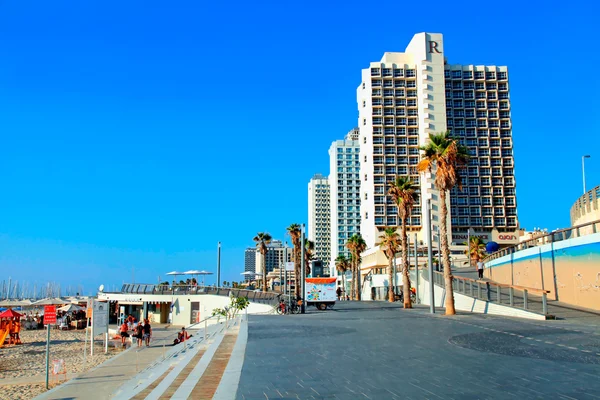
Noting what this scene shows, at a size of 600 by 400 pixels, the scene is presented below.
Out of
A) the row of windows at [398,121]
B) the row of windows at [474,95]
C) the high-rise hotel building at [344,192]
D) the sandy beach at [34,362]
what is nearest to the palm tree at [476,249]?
the row of windows at [398,121]

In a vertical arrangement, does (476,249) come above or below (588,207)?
below

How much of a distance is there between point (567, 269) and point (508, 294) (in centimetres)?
302

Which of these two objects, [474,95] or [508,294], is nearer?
[508,294]

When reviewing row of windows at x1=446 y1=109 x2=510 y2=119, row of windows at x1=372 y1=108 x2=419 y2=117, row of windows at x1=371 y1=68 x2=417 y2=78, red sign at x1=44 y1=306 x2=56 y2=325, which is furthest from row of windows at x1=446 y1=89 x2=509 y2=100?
red sign at x1=44 y1=306 x2=56 y2=325

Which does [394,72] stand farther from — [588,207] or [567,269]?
[567,269]

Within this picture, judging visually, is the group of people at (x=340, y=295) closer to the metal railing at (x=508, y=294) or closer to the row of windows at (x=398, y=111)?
the metal railing at (x=508, y=294)

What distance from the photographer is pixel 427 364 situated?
419 inches

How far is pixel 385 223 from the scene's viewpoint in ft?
333

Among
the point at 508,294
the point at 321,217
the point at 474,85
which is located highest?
the point at 474,85

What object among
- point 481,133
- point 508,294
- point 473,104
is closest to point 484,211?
point 481,133

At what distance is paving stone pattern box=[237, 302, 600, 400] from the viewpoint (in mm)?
8047

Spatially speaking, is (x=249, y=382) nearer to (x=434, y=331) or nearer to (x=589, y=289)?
(x=434, y=331)

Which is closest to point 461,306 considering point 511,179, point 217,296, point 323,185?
point 217,296

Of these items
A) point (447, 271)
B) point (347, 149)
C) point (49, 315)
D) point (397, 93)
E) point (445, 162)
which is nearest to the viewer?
point (49, 315)
